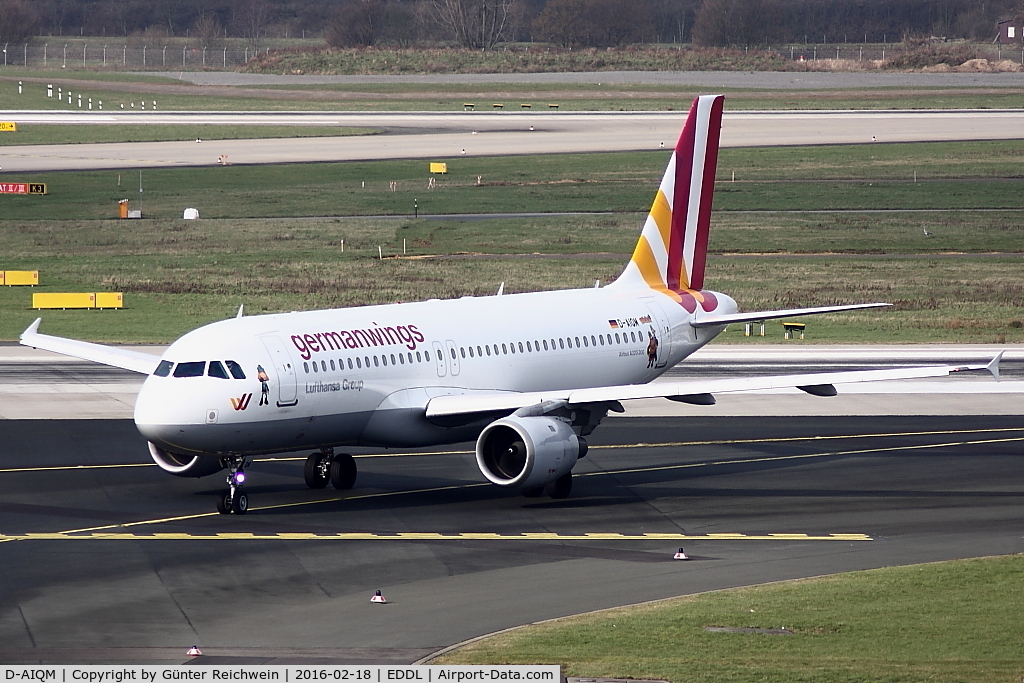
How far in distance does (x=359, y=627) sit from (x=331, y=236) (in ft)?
242

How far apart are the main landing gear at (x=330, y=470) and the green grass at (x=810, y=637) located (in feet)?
45.4

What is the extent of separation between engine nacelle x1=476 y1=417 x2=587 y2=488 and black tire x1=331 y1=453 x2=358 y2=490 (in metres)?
4.28

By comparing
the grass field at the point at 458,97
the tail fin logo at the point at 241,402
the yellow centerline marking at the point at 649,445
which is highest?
the grass field at the point at 458,97

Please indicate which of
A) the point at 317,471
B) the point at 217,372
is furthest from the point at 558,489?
the point at 217,372

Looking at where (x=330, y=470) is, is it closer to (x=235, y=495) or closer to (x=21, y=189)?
(x=235, y=495)

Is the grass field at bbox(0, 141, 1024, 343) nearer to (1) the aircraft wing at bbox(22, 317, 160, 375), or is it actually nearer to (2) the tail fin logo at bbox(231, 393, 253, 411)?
(1) the aircraft wing at bbox(22, 317, 160, 375)

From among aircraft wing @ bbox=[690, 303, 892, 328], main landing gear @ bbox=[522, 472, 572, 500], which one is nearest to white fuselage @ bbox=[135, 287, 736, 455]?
aircraft wing @ bbox=[690, 303, 892, 328]

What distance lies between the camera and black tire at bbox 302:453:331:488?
130 ft

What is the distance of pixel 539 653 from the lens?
23.8m

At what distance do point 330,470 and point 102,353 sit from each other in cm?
774

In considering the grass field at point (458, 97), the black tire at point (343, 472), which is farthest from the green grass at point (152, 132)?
the black tire at point (343, 472)

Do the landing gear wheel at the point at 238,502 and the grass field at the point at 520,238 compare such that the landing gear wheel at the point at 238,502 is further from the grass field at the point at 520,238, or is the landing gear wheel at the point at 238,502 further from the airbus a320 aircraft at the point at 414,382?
the grass field at the point at 520,238

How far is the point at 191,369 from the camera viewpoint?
114ft

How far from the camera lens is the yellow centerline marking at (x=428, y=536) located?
33688 mm
